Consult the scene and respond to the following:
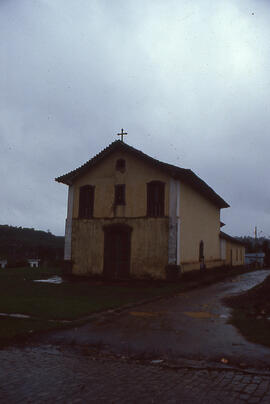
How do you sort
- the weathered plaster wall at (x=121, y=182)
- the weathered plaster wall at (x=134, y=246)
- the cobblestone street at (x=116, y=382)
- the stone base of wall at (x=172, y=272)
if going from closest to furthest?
the cobblestone street at (x=116, y=382)
the stone base of wall at (x=172, y=272)
the weathered plaster wall at (x=134, y=246)
the weathered plaster wall at (x=121, y=182)

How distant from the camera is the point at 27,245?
175ft

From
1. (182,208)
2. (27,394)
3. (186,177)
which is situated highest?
(186,177)

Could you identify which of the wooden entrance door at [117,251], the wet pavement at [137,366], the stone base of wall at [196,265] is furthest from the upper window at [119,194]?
the wet pavement at [137,366]

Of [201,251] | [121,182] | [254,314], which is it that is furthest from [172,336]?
[201,251]

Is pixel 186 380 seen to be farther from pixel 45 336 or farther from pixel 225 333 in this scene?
pixel 45 336

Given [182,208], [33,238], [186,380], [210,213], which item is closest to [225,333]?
[186,380]

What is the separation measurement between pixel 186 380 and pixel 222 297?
9532 mm

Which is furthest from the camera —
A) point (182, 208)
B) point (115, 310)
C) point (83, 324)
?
point (182, 208)

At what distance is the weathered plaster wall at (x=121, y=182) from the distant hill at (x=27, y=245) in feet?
61.5

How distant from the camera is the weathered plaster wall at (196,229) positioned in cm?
2197

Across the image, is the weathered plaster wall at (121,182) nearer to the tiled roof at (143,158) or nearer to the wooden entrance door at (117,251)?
the tiled roof at (143,158)

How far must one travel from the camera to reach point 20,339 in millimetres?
7266

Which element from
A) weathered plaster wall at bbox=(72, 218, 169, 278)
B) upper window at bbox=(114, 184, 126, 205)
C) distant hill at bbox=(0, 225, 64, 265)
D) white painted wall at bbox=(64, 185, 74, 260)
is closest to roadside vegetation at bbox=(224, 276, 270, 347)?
weathered plaster wall at bbox=(72, 218, 169, 278)

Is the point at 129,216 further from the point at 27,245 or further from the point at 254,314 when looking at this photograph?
the point at 27,245
